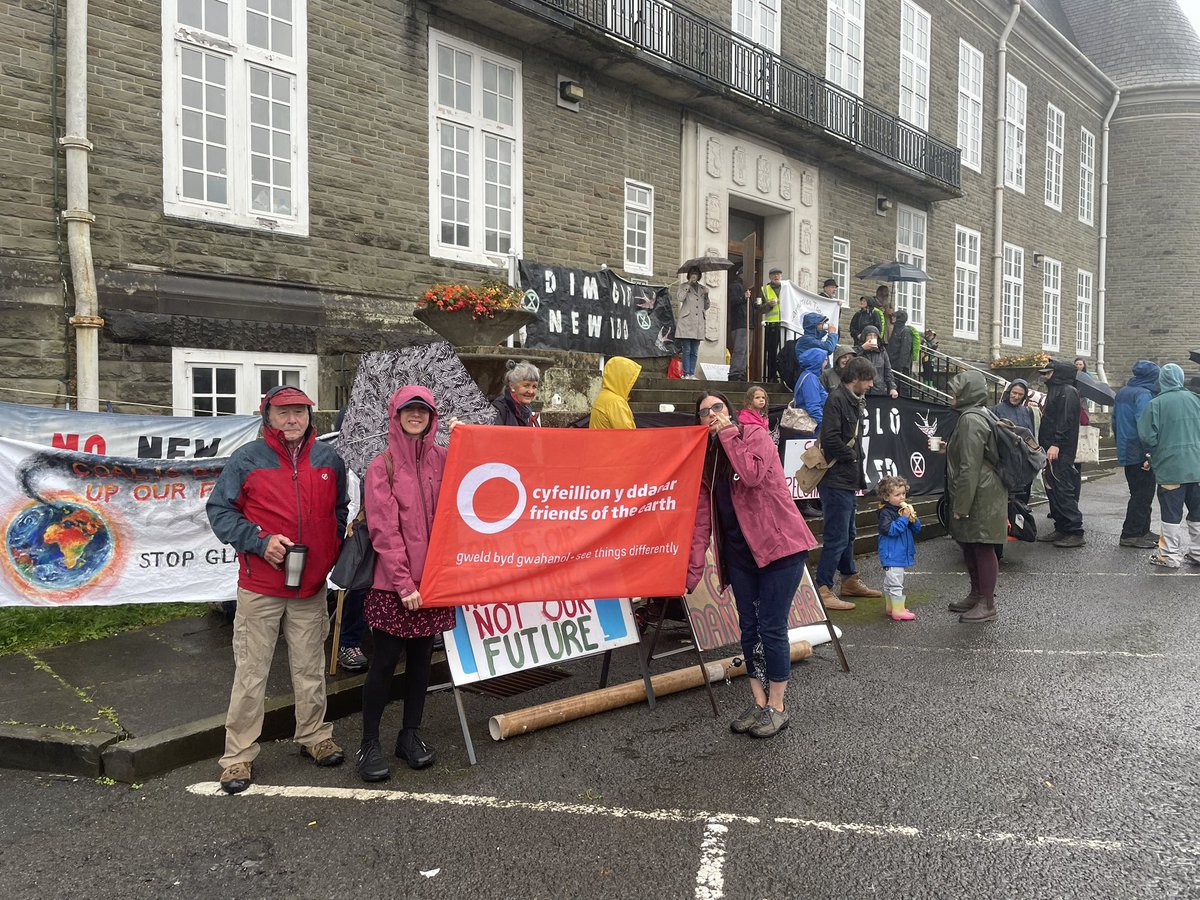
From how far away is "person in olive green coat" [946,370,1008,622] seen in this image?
21.7 feet

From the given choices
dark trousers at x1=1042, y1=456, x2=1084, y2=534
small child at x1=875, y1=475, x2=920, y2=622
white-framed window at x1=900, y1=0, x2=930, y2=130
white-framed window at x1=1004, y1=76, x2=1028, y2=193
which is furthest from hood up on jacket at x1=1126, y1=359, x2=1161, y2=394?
white-framed window at x1=1004, y1=76, x2=1028, y2=193

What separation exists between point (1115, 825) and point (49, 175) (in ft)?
31.3

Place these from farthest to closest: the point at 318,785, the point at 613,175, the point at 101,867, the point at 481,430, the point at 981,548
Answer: the point at 613,175, the point at 981,548, the point at 481,430, the point at 318,785, the point at 101,867

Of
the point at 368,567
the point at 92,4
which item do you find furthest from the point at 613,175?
the point at 368,567

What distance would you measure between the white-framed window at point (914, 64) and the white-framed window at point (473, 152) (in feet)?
39.6

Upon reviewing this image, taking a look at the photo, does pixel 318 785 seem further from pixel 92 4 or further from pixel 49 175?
pixel 92 4

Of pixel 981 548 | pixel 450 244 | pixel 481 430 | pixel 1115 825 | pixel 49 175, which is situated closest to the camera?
pixel 1115 825

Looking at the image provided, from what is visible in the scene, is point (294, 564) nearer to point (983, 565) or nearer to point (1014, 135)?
point (983, 565)

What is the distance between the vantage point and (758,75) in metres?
15.5

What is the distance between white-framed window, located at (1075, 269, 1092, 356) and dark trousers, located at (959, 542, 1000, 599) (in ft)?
87.1

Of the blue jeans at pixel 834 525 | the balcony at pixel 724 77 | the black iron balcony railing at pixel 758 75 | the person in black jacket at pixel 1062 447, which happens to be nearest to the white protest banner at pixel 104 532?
the blue jeans at pixel 834 525

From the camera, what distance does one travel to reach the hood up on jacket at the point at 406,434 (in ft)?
13.4

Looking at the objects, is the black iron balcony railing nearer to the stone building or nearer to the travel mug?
the stone building

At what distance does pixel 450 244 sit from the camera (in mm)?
11477
